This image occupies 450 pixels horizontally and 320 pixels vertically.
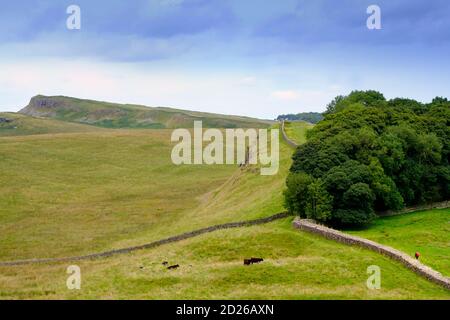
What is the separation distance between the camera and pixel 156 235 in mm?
55750

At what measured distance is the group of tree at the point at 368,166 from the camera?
47.7 metres

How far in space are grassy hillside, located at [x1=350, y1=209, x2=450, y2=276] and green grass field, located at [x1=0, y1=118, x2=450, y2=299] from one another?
4.93 m

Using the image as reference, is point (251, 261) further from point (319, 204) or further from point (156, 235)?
point (156, 235)

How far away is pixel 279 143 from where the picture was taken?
3875 inches

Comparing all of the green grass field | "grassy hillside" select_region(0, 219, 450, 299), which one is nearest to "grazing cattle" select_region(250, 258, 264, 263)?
"grassy hillside" select_region(0, 219, 450, 299)

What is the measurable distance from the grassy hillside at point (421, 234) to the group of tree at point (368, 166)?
1818 mm

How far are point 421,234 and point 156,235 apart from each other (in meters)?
26.9

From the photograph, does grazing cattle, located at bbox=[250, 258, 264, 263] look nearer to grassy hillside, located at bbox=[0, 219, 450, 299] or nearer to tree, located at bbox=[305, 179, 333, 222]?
Result: grassy hillside, located at bbox=[0, 219, 450, 299]

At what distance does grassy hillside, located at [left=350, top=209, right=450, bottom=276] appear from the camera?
3781 centimetres

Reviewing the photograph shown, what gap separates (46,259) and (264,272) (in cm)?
2478

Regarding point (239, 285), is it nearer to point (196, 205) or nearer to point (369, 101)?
point (196, 205)

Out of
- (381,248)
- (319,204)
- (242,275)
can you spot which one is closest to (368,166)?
(319,204)

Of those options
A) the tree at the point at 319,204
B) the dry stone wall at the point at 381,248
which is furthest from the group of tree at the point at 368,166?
the dry stone wall at the point at 381,248
